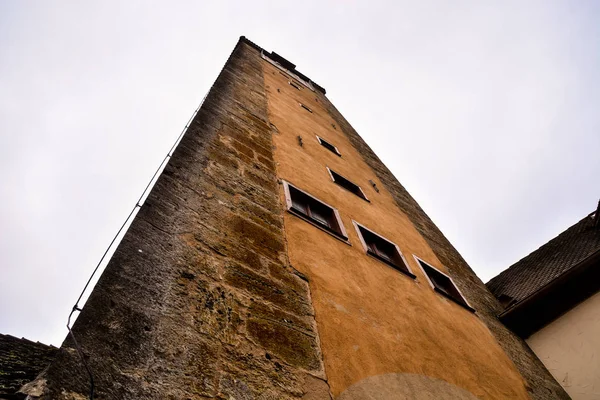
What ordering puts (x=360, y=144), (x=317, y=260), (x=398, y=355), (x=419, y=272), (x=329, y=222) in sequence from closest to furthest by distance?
1. (x=398, y=355)
2. (x=317, y=260)
3. (x=329, y=222)
4. (x=419, y=272)
5. (x=360, y=144)

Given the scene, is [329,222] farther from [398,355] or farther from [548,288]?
[548,288]

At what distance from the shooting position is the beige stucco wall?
4848 mm

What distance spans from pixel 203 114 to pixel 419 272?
10.9 ft

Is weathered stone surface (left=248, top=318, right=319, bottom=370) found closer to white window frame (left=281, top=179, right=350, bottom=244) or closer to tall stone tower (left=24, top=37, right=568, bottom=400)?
tall stone tower (left=24, top=37, right=568, bottom=400)

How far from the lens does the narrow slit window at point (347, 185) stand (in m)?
5.86

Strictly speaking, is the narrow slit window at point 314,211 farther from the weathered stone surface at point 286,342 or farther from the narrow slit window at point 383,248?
the weathered stone surface at point 286,342

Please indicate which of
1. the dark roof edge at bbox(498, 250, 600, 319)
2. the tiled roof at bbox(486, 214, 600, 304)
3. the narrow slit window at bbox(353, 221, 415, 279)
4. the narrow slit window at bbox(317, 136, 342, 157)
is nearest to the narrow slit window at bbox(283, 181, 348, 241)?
the narrow slit window at bbox(353, 221, 415, 279)

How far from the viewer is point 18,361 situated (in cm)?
141

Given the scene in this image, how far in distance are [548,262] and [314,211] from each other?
242 inches

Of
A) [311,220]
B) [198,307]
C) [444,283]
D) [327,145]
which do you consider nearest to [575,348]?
[444,283]

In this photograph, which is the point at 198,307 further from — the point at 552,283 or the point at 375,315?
the point at 552,283

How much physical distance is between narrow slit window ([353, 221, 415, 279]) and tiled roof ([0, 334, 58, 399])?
326 centimetres

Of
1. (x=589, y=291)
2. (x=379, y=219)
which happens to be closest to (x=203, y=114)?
(x=379, y=219)

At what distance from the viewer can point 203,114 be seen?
436cm
